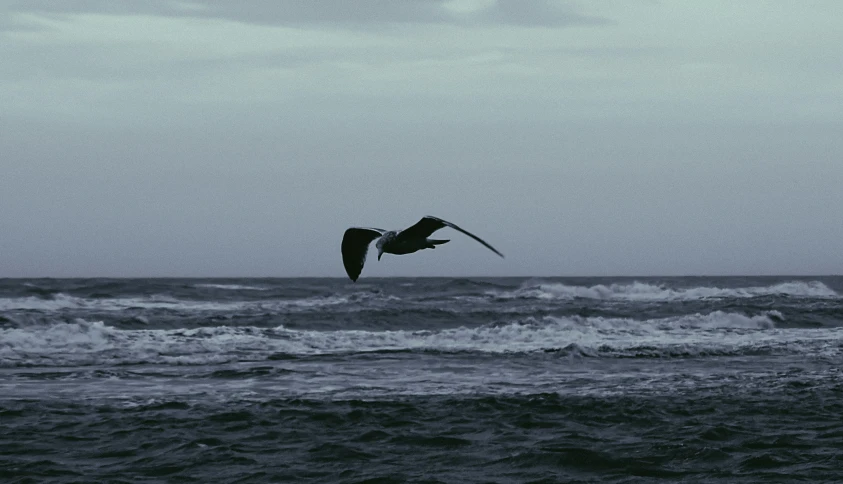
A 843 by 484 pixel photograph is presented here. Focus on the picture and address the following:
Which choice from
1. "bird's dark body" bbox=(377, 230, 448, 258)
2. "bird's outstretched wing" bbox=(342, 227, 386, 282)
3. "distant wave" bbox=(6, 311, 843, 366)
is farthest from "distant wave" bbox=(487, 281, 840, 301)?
"bird's dark body" bbox=(377, 230, 448, 258)

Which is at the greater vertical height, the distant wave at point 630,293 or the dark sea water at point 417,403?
the distant wave at point 630,293

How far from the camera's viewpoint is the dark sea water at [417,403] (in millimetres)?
7992

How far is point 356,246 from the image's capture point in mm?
7613

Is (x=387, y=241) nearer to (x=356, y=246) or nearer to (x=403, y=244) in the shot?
(x=403, y=244)

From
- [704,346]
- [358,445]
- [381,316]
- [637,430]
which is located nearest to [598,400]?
[637,430]

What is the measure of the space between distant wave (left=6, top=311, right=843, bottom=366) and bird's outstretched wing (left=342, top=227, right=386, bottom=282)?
8326 mm

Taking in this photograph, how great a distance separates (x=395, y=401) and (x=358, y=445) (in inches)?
87.7

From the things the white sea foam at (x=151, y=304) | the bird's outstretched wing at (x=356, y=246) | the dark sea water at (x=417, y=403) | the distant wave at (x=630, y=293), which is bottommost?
the dark sea water at (x=417, y=403)

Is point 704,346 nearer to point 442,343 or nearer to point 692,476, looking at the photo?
point 442,343

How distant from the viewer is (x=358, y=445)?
881 cm

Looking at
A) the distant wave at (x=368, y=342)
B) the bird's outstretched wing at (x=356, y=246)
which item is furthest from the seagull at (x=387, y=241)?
the distant wave at (x=368, y=342)

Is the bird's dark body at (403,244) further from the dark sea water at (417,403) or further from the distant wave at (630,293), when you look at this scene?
the distant wave at (630,293)

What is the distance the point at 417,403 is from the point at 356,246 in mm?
3721

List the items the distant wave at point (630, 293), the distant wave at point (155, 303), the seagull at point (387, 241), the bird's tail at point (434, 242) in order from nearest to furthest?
the seagull at point (387, 241)
the bird's tail at point (434, 242)
the distant wave at point (155, 303)
the distant wave at point (630, 293)
